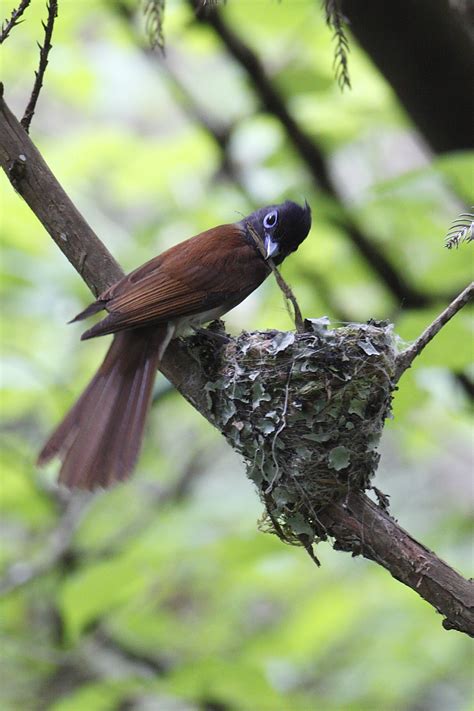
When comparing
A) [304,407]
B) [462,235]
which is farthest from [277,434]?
[462,235]

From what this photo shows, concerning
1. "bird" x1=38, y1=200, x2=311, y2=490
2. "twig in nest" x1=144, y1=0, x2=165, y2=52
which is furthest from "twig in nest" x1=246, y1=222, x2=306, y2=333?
"twig in nest" x1=144, y1=0, x2=165, y2=52

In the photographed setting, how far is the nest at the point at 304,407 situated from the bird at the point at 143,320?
0.27 meters

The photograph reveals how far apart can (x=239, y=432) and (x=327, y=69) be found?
9.48 feet

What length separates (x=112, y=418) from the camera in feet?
9.87

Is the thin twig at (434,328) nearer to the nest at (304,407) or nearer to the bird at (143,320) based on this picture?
the nest at (304,407)

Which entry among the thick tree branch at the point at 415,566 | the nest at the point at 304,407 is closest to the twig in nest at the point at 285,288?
the nest at the point at 304,407

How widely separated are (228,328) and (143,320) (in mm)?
1571

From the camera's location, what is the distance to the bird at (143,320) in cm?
283

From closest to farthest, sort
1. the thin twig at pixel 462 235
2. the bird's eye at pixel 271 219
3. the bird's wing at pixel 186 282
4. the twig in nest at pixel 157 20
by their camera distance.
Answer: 1. the thin twig at pixel 462 235
2. the twig in nest at pixel 157 20
3. the bird's wing at pixel 186 282
4. the bird's eye at pixel 271 219

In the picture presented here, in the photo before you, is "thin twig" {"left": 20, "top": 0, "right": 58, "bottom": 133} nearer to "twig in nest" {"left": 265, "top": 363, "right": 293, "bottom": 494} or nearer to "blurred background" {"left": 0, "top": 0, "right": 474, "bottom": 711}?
"twig in nest" {"left": 265, "top": 363, "right": 293, "bottom": 494}

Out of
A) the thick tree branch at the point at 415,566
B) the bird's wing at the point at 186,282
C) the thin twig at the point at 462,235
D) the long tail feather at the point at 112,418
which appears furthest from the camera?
the bird's wing at the point at 186,282

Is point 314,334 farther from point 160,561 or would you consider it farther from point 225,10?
point 225,10

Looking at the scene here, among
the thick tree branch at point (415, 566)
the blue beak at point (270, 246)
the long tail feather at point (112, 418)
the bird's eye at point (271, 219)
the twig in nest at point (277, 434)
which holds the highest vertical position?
the bird's eye at point (271, 219)

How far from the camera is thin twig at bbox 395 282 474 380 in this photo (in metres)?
2.39
